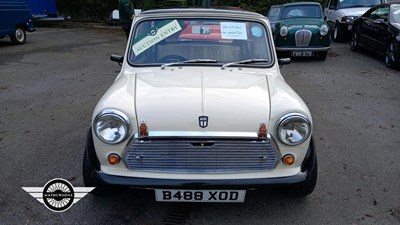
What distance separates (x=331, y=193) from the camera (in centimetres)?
367

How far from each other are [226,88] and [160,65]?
910mm

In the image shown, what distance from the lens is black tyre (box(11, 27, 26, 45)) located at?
42.3 feet

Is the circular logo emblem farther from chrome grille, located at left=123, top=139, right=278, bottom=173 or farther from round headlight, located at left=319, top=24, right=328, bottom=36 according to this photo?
round headlight, located at left=319, top=24, right=328, bottom=36

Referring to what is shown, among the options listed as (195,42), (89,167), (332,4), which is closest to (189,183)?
(89,167)

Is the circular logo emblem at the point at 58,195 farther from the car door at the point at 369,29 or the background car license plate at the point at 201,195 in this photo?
the car door at the point at 369,29

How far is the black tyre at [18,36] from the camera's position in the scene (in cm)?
1291

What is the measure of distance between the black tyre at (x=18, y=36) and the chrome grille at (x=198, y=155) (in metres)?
11.8

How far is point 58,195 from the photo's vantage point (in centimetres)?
339

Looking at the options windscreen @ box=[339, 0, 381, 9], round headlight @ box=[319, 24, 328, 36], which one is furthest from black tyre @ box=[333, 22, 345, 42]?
round headlight @ box=[319, 24, 328, 36]

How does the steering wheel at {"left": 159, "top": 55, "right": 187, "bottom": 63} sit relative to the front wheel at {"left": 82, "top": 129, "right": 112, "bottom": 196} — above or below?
above

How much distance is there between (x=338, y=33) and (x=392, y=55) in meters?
4.92

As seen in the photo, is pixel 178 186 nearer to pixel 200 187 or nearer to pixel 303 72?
pixel 200 187

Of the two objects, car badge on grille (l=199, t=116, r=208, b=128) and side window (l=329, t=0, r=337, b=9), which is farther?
side window (l=329, t=0, r=337, b=9)

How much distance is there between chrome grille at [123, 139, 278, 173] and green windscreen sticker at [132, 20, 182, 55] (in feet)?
4.80
